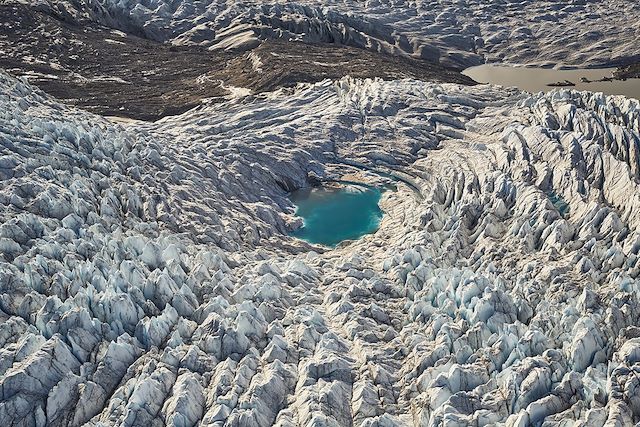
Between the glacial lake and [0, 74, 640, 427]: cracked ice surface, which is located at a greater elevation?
[0, 74, 640, 427]: cracked ice surface

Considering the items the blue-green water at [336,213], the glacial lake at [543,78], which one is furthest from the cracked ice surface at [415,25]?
the blue-green water at [336,213]

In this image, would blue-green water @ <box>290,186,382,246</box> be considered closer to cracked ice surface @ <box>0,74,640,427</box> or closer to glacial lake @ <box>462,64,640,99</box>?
cracked ice surface @ <box>0,74,640,427</box>

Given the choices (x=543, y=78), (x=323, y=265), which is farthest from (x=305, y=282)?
(x=543, y=78)

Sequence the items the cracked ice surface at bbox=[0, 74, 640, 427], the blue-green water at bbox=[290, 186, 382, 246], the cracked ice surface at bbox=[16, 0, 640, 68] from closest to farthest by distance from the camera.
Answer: the cracked ice surface at bbox=[0, 74, 640, 427] < the blue-green water at bbox=[290, 186, 382, 246] < the cracked ice surface at bbox=[16, 0, 640, 68]

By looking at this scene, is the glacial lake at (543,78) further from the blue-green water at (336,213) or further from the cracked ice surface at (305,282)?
the blue-green water at (336,213)

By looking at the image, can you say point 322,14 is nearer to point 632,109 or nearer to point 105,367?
point 632,109

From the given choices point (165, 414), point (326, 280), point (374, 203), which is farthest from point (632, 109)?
point (165, 414)

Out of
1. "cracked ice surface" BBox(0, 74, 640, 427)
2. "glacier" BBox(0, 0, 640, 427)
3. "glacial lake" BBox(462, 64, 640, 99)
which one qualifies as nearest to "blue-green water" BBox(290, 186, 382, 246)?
"glacier" BBox(0, 0, 640, 427)
